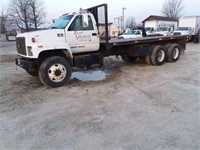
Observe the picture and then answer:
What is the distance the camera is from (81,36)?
701 cm

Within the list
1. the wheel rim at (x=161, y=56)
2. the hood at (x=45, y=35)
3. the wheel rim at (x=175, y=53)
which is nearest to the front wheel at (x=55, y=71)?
the hood at (x=45, y=35)

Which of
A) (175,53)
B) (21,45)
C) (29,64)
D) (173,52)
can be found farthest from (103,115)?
(175,53)

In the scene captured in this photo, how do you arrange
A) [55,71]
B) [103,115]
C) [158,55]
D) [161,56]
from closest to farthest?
[103,115] → [55,71] → [158,55] → [161,56]

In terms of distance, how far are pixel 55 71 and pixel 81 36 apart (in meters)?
1.64

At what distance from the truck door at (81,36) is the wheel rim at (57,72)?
938mm

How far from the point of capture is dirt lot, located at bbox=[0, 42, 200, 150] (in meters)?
3.29

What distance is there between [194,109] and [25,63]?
200 inches

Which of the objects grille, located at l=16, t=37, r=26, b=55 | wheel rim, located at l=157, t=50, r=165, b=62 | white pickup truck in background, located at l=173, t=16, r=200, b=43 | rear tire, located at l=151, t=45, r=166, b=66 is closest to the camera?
grille, located at l=16, t=37, r=26, b=55

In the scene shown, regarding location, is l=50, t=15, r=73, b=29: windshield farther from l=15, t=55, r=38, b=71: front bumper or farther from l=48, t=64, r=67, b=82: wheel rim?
l=15, t=55, r=38, b=71: front bumper

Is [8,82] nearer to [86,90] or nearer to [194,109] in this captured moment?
[86,90]

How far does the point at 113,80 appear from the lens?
715 cm

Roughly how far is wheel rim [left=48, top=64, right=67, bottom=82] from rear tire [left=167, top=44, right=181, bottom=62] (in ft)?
20.5

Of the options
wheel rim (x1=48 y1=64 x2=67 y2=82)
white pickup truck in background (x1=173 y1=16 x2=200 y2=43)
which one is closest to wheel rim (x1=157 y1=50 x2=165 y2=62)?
wheel rim (x1=48 y1=64 x2=67 y2=82)

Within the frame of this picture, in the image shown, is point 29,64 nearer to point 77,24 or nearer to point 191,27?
point 77,24
